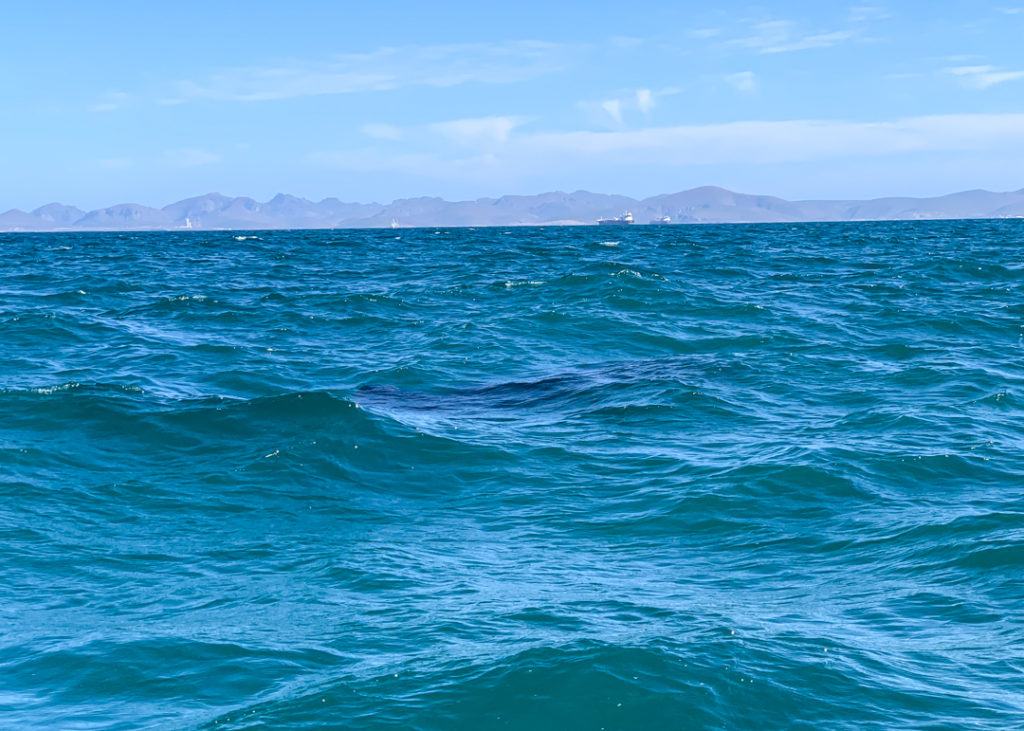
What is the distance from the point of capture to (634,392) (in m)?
18.4

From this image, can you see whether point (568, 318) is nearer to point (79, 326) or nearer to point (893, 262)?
point (79, 326)

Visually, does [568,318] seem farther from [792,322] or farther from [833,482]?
[833,482]

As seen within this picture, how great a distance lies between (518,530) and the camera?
11.2 meters

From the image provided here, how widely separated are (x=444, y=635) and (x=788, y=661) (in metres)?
2.62

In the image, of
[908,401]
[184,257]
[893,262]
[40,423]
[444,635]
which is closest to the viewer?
[444,635]

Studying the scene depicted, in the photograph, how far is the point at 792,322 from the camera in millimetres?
27516

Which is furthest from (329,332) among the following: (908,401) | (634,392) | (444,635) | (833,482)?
(444,635)

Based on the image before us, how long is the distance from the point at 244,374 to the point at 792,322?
14.7 m

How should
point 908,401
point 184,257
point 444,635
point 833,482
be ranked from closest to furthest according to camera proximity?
point 444,635 < point 833,482 < point 908,401 < point 184,257

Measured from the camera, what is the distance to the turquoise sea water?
7070mm

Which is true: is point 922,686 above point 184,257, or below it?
below

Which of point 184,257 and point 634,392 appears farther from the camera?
point 184,257

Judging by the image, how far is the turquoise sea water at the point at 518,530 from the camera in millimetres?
7070

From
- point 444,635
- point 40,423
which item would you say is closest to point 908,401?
point 444,635
